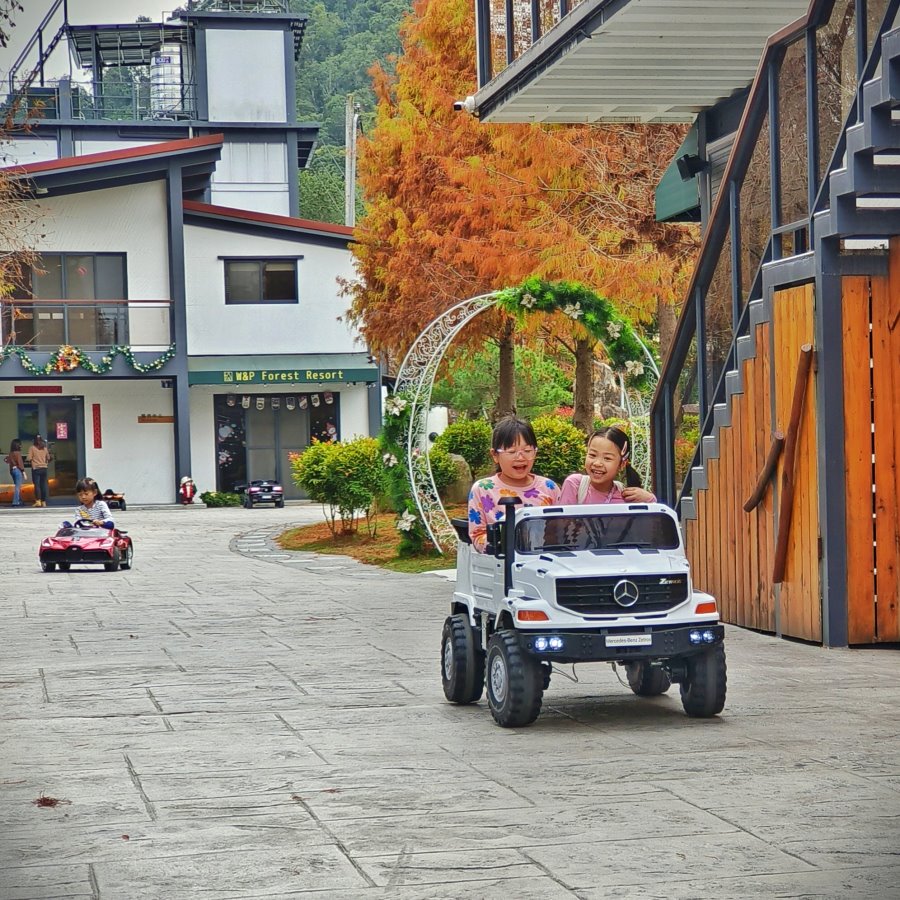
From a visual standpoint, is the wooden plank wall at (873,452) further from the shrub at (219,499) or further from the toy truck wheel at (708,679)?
the shrub at (219,499)

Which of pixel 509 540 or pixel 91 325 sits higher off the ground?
pixel 91 325

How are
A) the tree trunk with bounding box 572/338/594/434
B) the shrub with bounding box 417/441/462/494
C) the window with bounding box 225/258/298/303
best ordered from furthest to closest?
the window with bounding box 225/258/298/303, the tree trunk with bounding box 572/338/594/434, the shrub with bounding box 417/441/462/494

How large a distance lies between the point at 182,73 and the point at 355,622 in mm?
47129

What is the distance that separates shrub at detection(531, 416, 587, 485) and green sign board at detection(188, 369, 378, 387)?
1891 cm

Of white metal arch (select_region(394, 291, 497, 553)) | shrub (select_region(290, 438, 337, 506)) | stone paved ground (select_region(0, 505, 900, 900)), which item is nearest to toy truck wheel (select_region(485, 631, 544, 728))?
stone paved ground (select_region(0, 505, 900, 900))

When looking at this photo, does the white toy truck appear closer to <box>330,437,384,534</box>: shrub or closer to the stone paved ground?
the stone paved ground

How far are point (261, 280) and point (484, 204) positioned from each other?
18.3 metres

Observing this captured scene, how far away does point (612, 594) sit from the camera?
8094mm

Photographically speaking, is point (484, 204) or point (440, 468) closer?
point (440, 468)

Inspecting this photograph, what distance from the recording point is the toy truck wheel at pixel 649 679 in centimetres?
910

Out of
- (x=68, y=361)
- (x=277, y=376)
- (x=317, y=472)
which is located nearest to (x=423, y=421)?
(x=317, y=472)

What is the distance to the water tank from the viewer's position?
5744 cm

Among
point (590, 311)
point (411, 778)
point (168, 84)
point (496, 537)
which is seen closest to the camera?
point (411, 778)

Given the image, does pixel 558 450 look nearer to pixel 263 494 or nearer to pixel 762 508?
pixel 762 508
